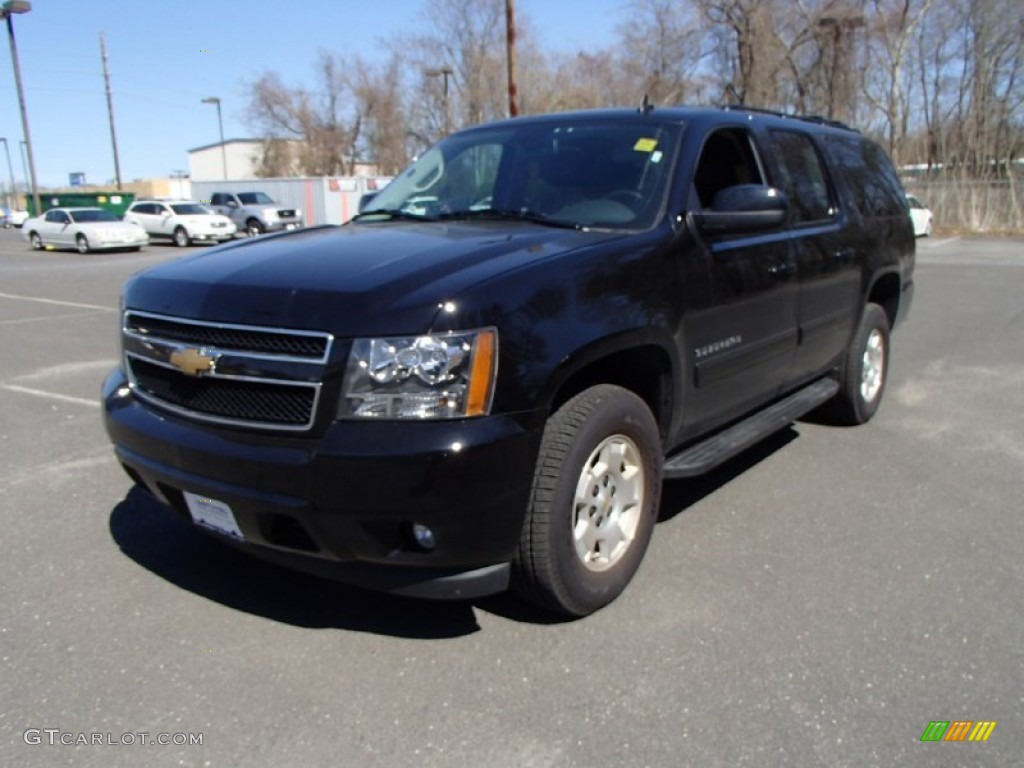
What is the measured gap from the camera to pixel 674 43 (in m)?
39.9

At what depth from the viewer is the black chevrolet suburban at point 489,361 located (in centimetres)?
259

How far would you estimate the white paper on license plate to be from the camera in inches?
111


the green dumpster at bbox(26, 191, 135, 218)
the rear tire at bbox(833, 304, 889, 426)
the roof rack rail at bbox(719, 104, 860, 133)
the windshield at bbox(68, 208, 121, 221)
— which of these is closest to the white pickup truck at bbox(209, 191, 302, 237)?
the windshield at bbox(68, 208, 121, 221)

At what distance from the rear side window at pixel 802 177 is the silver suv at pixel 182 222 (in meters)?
27.7

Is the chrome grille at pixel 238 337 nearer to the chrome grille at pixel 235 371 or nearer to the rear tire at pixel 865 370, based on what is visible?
the chrome grille at pixel 235 371

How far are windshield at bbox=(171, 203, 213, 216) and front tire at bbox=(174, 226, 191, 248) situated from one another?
0.63 m

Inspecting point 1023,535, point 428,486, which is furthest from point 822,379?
point 428,486

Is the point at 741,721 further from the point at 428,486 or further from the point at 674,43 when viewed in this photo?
the point at 674,43

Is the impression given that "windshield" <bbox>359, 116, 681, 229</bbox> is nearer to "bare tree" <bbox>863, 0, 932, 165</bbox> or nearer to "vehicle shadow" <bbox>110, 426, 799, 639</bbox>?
"vehicle shadow" <bbox>110, 426, 799, 639</bbox>

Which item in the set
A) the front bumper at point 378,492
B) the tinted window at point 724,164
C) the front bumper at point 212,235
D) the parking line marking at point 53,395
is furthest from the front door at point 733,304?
the front bumper at point 212,235

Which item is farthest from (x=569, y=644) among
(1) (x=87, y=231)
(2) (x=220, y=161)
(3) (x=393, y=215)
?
(2) (x=220, y=161)

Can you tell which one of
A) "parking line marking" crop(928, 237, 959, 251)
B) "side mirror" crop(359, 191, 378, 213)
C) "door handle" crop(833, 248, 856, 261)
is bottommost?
"parking line marking" crop(928, 237, 959, 251)

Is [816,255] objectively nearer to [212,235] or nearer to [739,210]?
[739,210]

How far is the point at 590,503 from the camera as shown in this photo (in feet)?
10.2
